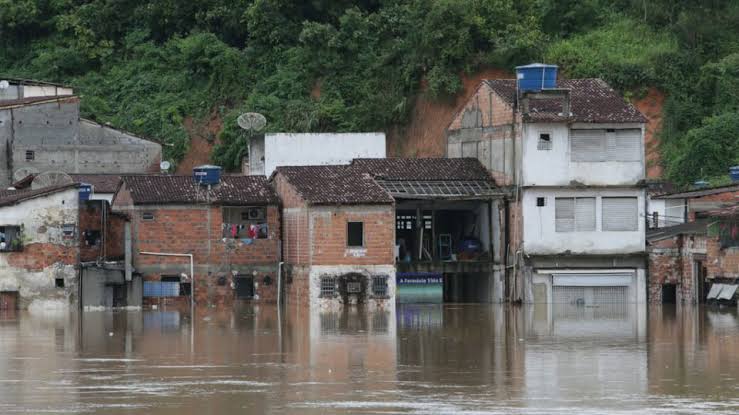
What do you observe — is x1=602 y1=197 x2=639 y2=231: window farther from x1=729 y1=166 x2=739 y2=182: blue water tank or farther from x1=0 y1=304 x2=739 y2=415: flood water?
x1=0 y1=304 x2=739 y2=415: flood water

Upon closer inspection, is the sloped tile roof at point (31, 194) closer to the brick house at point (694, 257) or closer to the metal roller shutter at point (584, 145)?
the metal roller shutter at point (584, 145)

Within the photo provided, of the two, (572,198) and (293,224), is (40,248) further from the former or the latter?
(572,198)

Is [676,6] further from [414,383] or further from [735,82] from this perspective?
[414,383]

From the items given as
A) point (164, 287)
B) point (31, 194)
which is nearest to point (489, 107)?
point (164, 287)

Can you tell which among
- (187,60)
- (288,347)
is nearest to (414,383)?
(288,347)

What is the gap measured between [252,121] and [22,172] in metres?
9.87

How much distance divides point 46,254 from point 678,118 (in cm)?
2843

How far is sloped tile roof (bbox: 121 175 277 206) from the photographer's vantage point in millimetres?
58062

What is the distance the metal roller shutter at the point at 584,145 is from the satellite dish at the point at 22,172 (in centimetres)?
2455

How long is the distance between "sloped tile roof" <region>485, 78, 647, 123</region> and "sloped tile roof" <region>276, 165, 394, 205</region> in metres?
5.64

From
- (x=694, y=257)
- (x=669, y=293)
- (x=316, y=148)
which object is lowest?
(x=669, y=293)

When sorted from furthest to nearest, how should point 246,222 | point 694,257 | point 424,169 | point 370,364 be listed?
point 424,169 < point 246,222 < point 694,257 < point 370,364

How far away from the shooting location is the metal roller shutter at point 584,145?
58469 mm

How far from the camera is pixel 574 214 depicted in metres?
58.6
